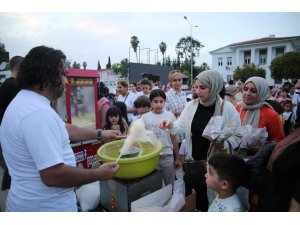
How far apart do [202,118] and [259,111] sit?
68 cm

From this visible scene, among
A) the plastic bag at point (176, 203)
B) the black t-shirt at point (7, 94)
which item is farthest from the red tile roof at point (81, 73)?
the plastic bag at point (176, 203)

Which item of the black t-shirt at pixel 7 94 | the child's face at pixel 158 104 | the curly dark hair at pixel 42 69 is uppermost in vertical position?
the curly dark hair at pixel 42 69

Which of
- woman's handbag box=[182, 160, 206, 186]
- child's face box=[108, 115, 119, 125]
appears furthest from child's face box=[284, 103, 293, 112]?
woman's handbag box=[182, 160, 206, 186]

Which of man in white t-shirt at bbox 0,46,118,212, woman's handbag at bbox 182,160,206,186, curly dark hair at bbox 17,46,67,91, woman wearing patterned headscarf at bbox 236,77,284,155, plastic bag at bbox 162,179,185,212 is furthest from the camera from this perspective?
woman wearing patterned headscarf at bbox 236,77,284,155

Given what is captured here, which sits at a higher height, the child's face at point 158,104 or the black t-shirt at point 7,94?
the black t-shirt at point 7,94

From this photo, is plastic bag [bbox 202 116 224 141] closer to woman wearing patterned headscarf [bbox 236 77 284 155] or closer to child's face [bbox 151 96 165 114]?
woman wearing patterned headscarf [bbox 236 77 284 155]

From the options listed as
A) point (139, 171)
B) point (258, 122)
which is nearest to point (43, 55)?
point (139, 171)

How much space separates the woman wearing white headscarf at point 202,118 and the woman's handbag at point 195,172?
0.06m

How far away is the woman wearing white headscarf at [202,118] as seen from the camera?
2.38 meters

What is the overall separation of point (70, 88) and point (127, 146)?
2.21 m

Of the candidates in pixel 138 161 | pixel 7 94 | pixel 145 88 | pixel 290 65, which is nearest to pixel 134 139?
pixel 138 161

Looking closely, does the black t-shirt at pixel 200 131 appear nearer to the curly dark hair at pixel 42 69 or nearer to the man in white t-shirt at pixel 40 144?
the man in white t-shirt at pixel 40 144

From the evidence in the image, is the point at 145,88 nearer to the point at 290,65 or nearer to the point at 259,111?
the point at 259,111

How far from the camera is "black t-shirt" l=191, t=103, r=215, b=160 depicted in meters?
2.45
